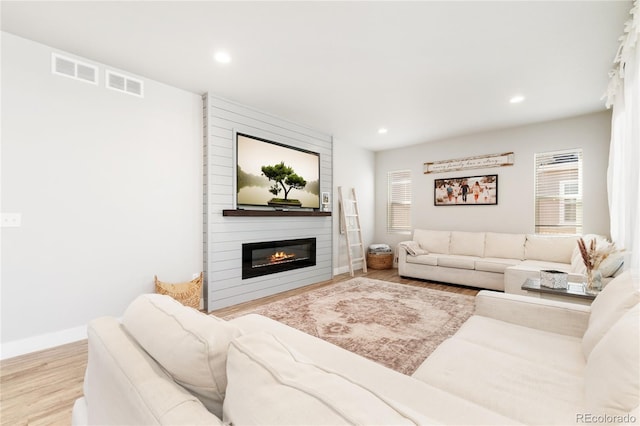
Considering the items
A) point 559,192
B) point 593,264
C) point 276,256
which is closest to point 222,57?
point 276,256

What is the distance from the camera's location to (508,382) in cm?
120

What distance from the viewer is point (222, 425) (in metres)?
0.63

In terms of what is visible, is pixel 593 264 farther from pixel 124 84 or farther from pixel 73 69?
pixel 73 69

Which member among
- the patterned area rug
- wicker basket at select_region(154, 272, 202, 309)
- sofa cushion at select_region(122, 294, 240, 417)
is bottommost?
the patterned area rug

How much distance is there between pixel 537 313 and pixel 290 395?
73.5 inches

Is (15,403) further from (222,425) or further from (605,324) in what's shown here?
(605,324)

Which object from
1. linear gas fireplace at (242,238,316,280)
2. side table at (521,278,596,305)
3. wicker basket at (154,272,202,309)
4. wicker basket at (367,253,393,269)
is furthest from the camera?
wicker basket at (367,253,393,269)

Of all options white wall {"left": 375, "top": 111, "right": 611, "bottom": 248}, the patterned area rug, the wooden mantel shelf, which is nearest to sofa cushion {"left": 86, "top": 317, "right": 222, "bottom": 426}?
the patterned area rug

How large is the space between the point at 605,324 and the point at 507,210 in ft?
13.6

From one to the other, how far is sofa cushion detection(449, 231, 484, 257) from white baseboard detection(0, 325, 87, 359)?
522 centimetres

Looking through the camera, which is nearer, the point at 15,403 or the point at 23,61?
the point at 15,403

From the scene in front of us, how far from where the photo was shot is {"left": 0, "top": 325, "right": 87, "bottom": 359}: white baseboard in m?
2.33

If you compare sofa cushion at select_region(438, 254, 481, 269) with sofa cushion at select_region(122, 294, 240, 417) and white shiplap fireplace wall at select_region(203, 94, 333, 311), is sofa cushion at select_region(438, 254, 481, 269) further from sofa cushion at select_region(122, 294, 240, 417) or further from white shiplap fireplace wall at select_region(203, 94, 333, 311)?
sofa cushion at select_region(122, 294, 240, 417)

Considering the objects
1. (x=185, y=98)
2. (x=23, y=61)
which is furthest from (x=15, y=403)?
(x=185, y=98)
